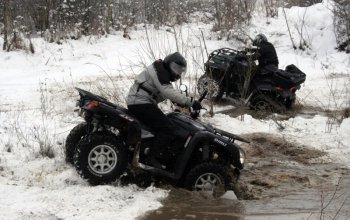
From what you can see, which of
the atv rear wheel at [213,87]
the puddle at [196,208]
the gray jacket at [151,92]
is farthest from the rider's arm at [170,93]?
the atv rear wheel at [213,87]

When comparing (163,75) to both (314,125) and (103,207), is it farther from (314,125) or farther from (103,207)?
(314,125)

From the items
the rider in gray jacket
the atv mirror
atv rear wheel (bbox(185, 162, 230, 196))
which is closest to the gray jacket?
the rider in gray jacket

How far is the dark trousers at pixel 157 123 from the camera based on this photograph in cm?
595

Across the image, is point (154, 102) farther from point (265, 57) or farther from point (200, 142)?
point (265, 57)

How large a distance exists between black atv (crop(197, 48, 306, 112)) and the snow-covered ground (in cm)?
50

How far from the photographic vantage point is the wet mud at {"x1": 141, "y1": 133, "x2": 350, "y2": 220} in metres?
5.27

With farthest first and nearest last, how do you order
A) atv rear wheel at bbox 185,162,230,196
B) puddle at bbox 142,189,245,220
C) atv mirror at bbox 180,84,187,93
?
atv mirror at bbox 180,84,187,93, atv rear wheel at bbox 185,162,230,196, puddle at bbox 142,189,245,220

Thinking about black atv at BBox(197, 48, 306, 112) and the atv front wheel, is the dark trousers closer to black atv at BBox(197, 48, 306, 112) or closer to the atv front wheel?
the atv front wheel

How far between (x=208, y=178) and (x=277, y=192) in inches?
41.6

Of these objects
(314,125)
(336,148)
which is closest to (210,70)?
(314,125)

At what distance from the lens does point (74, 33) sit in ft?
57.3

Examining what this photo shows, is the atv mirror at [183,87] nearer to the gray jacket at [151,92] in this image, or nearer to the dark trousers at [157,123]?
the gray jacket at [151,92]

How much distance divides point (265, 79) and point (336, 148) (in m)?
3.07

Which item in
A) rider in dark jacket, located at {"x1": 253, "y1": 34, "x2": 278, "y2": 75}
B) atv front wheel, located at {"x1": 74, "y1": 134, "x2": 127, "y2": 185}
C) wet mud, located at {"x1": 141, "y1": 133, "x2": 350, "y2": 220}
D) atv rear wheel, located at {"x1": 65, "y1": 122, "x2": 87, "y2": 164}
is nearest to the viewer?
wet mud, located at {"x1": 141, "y1": 133, "x2": 350, "y2": 220}
